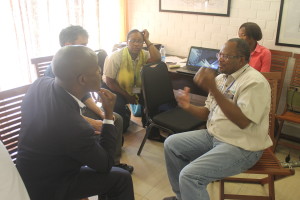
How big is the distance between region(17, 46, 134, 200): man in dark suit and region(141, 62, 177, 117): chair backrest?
39.0 inches

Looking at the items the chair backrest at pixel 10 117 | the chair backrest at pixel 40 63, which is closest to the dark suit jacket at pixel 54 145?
the chair backrest at pixel 10 117

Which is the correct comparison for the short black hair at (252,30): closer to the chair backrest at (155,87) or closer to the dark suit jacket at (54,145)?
the chair backrest at (155,87)

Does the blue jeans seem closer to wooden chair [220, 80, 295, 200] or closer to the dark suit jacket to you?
wooden chair [220, 80, 295, 200]

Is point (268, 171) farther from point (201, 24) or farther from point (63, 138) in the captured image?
point (201, 24)

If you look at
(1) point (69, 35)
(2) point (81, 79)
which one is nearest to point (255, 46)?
(1) point (69, 35)

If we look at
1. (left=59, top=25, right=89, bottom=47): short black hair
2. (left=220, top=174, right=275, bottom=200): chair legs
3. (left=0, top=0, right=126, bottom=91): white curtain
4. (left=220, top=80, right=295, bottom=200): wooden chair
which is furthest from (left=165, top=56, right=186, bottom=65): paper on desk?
(left=220, top=174, right=275, bottom=200): chair legs

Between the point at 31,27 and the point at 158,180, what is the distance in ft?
6.73

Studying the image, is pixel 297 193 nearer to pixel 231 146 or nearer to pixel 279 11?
pixel 231 146

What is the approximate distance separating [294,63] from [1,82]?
297 centimetres

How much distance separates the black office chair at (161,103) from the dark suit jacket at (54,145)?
1.01 metres

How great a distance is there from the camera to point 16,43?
2.78m

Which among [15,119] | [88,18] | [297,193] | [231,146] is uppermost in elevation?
[88,18]

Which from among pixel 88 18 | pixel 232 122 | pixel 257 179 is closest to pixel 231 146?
pixel 232 122

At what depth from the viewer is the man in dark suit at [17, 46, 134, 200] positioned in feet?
3.91
